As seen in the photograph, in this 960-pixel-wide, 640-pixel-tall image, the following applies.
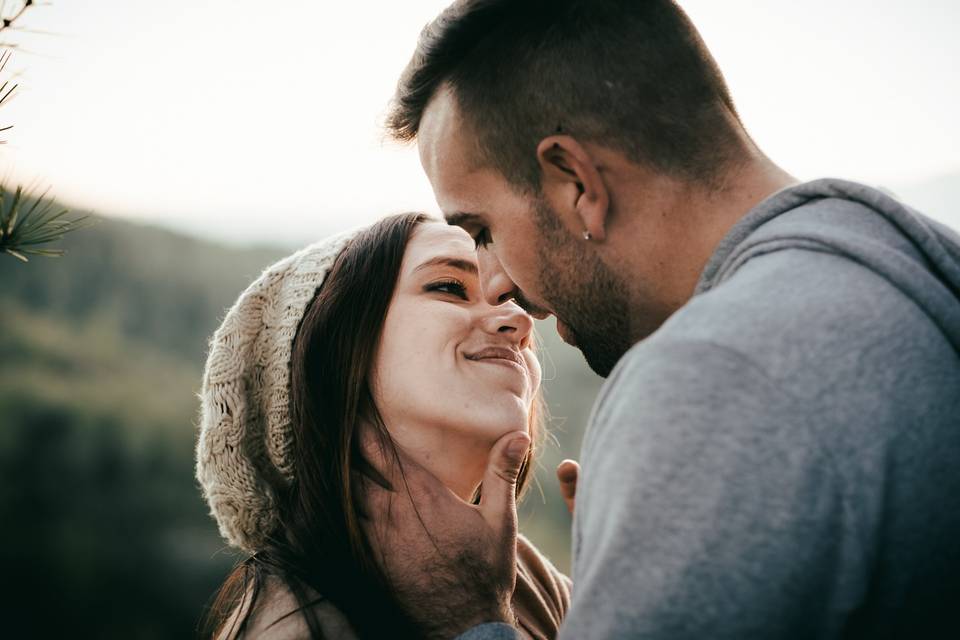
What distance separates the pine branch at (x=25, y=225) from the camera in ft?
5.12

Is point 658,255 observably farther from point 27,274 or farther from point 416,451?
point 27,274

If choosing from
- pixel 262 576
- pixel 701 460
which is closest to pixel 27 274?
pixel 262 576

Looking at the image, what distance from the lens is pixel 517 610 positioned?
287 centimetres

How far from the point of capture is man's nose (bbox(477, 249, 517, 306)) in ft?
7.53

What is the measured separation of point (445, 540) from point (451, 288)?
0.99m

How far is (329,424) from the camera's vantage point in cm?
275

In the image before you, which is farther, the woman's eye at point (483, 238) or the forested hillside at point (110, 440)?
the forested hillside at point (110, 440)

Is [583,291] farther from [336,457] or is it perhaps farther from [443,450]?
[336,457]

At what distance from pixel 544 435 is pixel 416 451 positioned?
122 centimetres

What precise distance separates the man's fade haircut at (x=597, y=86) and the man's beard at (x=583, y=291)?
6.3 inches

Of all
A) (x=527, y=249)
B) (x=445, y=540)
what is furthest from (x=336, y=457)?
(x=527, y=249)

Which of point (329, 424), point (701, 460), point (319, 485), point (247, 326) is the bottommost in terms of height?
point (319, 485)

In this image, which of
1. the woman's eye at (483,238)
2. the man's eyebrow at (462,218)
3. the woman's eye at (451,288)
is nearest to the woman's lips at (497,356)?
the woman's eye at (451,288)

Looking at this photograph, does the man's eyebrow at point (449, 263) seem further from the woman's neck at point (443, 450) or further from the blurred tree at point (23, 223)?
the blurred tree at point (23, 223)
